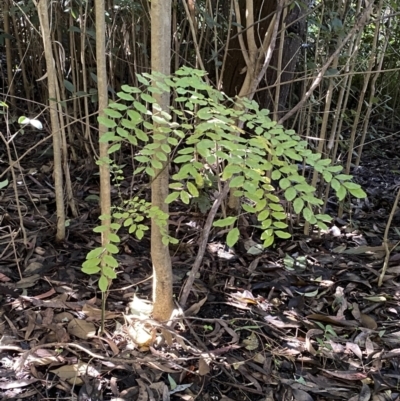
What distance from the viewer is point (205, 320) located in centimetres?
170

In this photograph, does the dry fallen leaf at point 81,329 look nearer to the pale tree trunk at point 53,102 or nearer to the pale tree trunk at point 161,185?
the pale tree trunk at point 161,185

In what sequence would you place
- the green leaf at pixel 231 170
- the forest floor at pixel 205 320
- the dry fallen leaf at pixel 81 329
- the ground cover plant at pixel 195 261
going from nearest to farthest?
the green leaf at pixel 231 170 < the ground cover plant at pixel 195 261 < the forest floor at pixel 205 320 < the dry fallen leaf at pixel 81 329

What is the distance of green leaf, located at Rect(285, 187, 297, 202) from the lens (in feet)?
3.87

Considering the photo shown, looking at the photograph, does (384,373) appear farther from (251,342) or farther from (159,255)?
(159,255)

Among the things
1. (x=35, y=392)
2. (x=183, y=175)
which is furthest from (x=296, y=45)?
(x=35, y=392)

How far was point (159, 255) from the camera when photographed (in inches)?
62.6

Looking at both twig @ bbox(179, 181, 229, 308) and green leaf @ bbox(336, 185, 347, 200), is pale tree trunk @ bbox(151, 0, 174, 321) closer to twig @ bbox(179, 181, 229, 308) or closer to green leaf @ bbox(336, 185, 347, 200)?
twig @ bbox(179, 181, 229, 308)

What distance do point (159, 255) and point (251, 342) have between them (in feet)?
1.46

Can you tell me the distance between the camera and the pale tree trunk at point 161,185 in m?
1.37

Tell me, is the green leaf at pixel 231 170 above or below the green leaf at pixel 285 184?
above

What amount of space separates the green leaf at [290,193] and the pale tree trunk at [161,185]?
1.25ft

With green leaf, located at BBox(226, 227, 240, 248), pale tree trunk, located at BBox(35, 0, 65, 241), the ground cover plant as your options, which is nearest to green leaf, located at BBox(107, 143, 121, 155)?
the ground cover plant

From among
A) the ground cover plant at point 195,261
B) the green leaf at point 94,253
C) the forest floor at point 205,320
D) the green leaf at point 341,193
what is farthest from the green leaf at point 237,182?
the forest floor at point 205,320

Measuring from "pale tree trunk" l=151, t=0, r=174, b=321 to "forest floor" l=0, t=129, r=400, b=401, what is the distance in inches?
3.2
